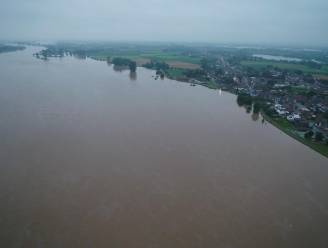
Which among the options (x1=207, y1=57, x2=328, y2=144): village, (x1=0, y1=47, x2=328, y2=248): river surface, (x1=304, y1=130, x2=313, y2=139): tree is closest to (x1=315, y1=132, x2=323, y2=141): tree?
(x1=207, y1=57, x2=328, y2=144): village

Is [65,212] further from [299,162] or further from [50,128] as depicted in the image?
[299,162]

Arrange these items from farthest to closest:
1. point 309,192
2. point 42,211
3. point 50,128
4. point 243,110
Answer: point 243,110 < point 50,128 < point 309,192 < point 42,211

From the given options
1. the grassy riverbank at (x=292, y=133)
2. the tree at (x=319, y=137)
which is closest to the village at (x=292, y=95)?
the tree at (x=319, y=137)

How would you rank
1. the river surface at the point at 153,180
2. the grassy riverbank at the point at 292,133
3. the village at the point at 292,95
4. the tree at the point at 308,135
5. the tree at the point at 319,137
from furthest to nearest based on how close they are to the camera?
the village at the point at 292,95 → the tree at the point at 308,135 → the tree at the point at 319,137 → the grassy riverbank at the point at 292,133 → the river surface at the point at 153,180

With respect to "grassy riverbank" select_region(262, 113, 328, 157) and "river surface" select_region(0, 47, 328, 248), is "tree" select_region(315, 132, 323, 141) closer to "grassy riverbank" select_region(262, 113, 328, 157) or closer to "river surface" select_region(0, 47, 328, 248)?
"grassy riverbank" select_region(262, 113, 328, 157)

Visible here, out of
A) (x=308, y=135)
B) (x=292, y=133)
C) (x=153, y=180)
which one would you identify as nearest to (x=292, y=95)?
(x=292, y=133)

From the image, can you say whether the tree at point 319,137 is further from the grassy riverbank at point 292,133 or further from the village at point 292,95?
the grassy riverbank at point 292,133

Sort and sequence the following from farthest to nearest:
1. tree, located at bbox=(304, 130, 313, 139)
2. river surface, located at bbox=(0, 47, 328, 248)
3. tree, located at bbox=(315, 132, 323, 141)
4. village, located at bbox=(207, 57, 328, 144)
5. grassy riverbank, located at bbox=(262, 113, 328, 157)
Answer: village, located at bbox=(207, 57, 328, 144) < tree, located at bbox=(304, 130, 313, 139) < tree, located at bbox=(315, 132, 323, 141) < grassy riverbank, located at bbox=(262, 113, 328, 157) < river surface, located at bbox=(0, 47, 328, 248)

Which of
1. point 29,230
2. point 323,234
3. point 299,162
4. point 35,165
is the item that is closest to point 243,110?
point 299,162
